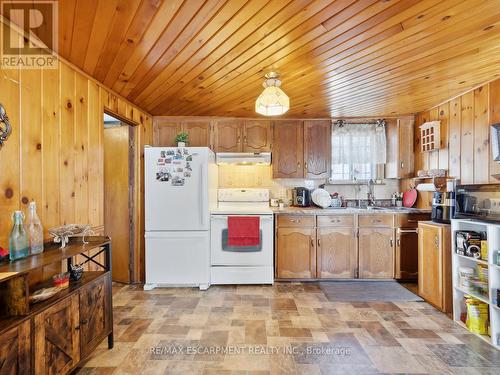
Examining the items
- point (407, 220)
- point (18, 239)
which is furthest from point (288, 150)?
point (18, 239)

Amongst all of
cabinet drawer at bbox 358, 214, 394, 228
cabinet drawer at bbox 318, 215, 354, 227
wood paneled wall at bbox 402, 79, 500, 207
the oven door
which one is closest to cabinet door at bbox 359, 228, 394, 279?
cabinet drawer at bbox 358, 214, 394, 228

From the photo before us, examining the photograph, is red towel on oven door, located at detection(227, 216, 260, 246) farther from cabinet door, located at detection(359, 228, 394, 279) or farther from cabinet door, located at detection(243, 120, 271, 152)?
cabinet door, located at detection(359, 228, 394, 279)

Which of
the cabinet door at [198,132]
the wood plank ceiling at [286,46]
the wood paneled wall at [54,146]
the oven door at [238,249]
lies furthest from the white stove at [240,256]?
the wood plank ceiling at [286,46]

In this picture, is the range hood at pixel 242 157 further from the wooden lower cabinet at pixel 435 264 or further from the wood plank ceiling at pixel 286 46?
the wooden lower cabinet at pixel 435 264

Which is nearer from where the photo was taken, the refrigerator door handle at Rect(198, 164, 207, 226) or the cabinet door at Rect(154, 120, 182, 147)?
the refrigerator door handle at Rect(198, 164, 207, 226)

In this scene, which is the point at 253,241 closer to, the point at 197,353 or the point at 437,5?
the point at 197,353

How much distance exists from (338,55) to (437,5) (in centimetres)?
62

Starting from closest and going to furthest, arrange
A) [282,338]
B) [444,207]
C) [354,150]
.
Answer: [282,338], [444,207], [354,150]

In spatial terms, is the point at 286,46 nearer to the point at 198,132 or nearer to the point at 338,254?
the point at 198,132

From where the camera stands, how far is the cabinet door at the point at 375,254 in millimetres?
3119

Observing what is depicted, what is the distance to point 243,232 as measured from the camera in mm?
2932

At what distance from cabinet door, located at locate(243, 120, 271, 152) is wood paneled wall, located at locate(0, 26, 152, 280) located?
5.54 ft

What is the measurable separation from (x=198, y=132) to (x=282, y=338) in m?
2.71

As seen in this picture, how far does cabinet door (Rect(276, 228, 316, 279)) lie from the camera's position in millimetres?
3115
